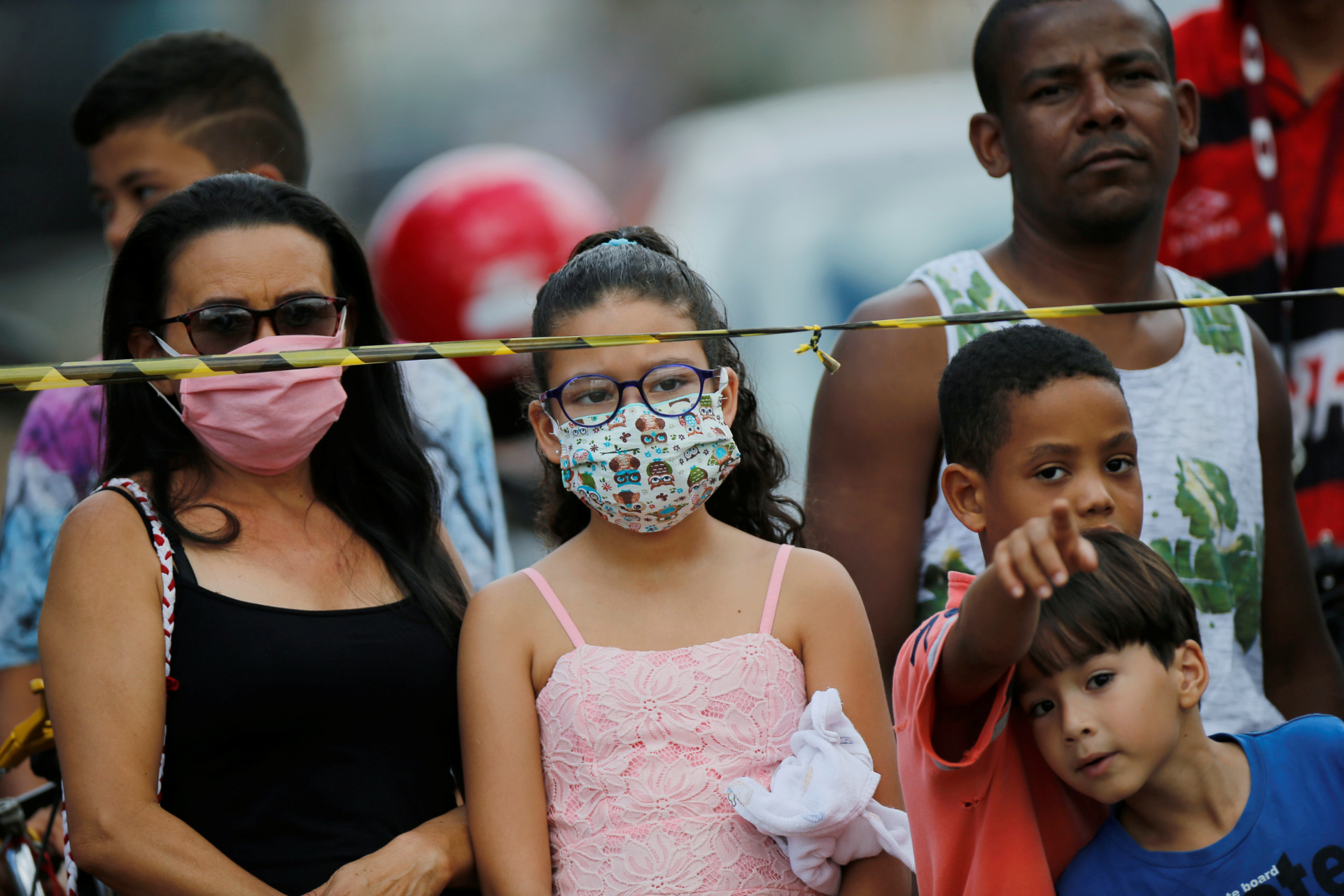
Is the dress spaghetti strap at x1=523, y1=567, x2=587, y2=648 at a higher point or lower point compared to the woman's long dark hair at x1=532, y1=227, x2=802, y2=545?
lower

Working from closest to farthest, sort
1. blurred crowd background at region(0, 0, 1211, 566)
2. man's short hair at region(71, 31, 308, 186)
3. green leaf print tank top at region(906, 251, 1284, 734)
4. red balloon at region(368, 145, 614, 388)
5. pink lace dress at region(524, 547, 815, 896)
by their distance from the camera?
pink lace dress at region(524, 547, 815, 896) → green leaf print tank top at region(906, 251, 1284, 734) → man's short hair at region(71, 31, 308, 186) → red balloon at region(368, 145, 614, 388) → blurred crowd background at region(0, 0, 1211, 566)

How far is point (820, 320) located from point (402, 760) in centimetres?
385

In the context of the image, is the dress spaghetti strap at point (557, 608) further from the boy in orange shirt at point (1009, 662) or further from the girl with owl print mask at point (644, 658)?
the boy in orange shirt at point (1009, 662)

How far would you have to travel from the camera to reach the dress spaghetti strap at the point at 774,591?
7.68ft

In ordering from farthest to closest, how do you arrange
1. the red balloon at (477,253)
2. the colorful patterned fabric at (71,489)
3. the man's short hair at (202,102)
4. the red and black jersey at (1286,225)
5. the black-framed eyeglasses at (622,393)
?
the red balloon at (477,253), the red and black jersey at (1286,225), the man's short hair at (202,102), the colorful patterned fabric at (71,489), the black-framed eyeglasses at (622,393)

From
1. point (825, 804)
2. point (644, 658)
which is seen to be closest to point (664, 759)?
point (644, 658)

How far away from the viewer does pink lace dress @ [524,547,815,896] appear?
2.19m

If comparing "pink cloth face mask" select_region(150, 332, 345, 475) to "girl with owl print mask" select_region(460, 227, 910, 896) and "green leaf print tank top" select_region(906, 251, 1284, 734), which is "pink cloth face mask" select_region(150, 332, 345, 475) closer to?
"girl with owl print mask" select_region(460, 227, 910, 896)

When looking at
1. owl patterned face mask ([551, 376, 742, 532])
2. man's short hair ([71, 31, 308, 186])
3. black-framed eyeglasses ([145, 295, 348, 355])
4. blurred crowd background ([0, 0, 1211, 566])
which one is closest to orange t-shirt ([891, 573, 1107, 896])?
owl patterned face mask ([551, 376, 742, 532])

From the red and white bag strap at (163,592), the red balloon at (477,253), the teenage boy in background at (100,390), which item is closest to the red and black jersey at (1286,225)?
the teenage boy in background at (100,390)

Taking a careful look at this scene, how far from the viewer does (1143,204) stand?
284cm

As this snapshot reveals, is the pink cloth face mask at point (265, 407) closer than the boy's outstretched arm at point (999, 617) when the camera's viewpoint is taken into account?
No

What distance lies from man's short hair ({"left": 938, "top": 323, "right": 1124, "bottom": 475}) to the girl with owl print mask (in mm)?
307

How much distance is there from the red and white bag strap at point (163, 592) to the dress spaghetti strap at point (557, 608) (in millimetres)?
562
